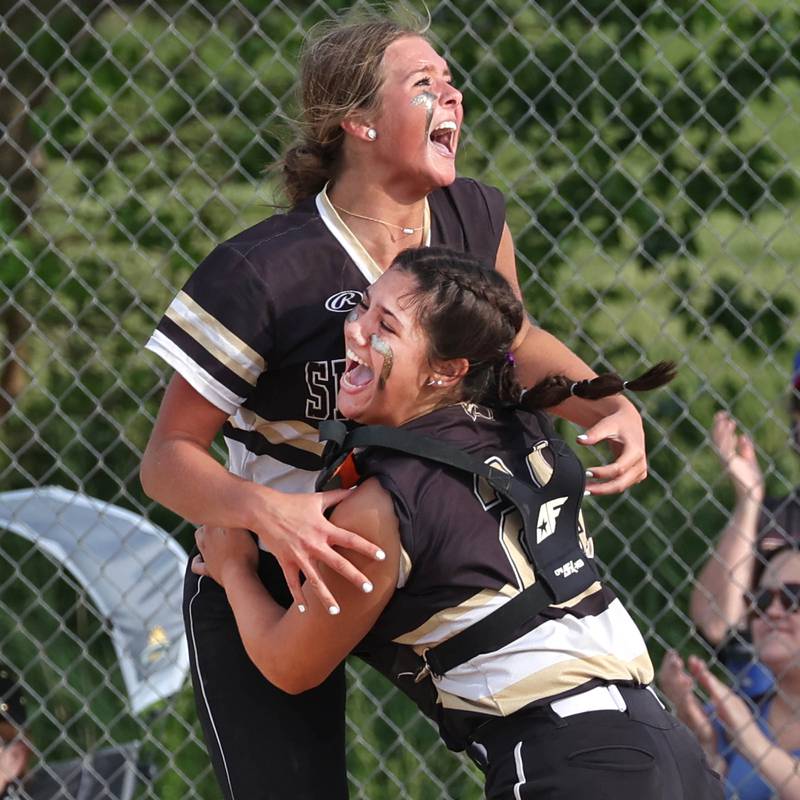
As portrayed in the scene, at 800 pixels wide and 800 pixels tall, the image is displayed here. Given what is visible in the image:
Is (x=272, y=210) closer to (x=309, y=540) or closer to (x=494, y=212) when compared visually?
(x=494, y=212)

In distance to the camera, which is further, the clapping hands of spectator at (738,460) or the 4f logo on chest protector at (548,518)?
the clapping hands of spectator at (738,460)

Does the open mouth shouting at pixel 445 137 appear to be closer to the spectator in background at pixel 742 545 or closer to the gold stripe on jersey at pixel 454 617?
the gold stripe on jersey at pixel 454 617

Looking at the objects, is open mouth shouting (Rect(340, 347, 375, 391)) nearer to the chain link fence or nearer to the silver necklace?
the silver necklace

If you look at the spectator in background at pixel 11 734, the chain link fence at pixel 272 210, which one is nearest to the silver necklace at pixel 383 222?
the chain link fence at pixel 272 210

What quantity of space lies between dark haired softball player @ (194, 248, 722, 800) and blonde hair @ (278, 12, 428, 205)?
360mm

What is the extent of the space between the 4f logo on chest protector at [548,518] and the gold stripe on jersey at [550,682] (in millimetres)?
167

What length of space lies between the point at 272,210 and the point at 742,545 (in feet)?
5.55

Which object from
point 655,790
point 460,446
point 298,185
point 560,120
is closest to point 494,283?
point 460,446

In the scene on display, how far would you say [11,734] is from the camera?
3.94m

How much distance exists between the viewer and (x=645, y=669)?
1912 millimetres

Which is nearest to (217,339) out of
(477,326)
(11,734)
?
(477,326)

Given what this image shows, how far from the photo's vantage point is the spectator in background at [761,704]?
3.79 m

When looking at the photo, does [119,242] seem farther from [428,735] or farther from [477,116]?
[428,735]

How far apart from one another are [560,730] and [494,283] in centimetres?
62
